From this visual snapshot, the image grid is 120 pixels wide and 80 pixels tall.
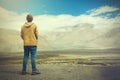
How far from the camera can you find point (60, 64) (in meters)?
5.12

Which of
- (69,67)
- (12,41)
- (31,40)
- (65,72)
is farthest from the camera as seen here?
(12,41)

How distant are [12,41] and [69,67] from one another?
1528mm

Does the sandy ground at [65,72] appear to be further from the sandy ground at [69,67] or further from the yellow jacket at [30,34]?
the yellow jacket at [30,34]

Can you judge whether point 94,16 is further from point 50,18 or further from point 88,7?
point 50,18

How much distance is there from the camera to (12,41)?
555 cm

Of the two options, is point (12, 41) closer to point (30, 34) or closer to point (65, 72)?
point (30, 34)

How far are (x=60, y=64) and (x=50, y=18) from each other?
1.14 metres

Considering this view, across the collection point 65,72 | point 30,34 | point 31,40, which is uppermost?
point 30,34

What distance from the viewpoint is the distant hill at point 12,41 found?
5.36 m

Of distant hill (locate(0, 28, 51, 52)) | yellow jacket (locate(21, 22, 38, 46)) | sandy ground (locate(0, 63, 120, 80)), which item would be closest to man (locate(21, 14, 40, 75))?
yellow jacket (locate(21, 22, 38, 46))

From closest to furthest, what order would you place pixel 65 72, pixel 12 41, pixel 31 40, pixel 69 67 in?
pixel 31 40, pixel 65 72, pixel 69 67, pixel 12 41

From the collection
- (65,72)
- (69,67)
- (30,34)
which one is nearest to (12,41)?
(30,34)

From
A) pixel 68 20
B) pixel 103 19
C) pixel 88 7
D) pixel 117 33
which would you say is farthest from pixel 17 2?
pixel 117 33

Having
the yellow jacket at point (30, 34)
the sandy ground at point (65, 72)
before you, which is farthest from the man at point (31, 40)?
the sandy ground at point (65, 72)
